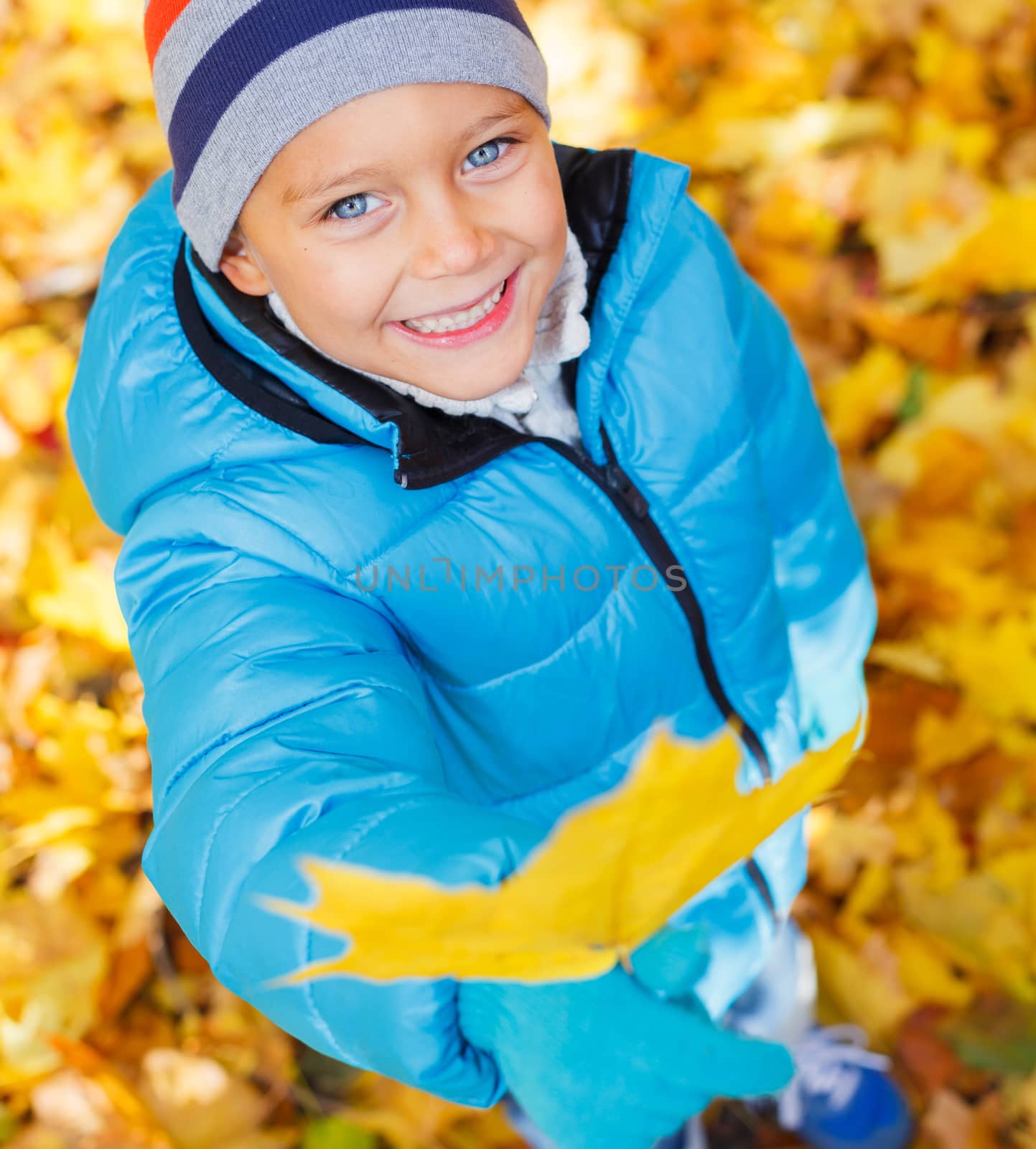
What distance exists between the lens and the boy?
2.10 feet

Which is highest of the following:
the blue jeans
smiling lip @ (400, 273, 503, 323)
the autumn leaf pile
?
smiling lip @ (400, 273, 503, 323)

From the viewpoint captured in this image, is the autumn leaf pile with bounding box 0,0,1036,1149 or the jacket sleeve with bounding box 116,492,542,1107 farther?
the autumn leaf pile with bounding box 0,0,1036,1149

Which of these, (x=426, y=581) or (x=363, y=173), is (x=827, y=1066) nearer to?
(x=426, y=581)

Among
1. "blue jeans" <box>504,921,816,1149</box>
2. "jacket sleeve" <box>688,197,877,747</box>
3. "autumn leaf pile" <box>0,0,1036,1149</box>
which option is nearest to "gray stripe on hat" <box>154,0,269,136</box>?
"jacket sleeve" <box>688,197,877,747</box>

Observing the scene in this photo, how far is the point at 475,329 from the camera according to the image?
0.88 metres

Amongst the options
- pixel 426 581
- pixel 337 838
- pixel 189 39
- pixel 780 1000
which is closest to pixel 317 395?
pixel 426 581

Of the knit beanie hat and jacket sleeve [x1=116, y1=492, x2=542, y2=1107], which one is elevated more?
the knit beanie hat

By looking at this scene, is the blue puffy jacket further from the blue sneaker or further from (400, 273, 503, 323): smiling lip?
the blue sneaker

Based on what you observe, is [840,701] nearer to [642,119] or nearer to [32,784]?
[32,784]

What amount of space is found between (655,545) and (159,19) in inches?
24.6

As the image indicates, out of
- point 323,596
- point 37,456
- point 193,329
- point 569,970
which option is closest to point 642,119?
point 37,456

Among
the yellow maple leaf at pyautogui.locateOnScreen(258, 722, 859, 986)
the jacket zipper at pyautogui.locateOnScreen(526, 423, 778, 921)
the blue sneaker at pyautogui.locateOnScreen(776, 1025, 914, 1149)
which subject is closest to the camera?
the yellow maple leaf at pyautogui.locateOnScreen(258, 722, 859, 986)

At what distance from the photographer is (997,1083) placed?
1.28 metres

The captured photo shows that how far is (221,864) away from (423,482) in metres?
0.36
